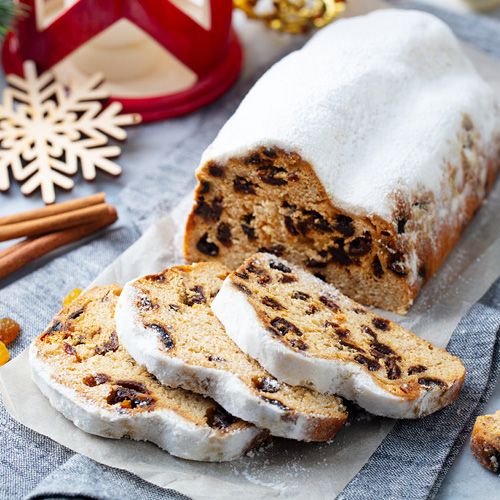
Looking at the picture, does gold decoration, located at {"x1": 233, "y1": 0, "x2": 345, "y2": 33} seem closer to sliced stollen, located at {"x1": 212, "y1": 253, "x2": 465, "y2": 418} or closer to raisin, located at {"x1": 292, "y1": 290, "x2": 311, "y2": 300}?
sliced stollen, located at {"x1": 212, "y1": 253, "x2": 465, "y2": 418}

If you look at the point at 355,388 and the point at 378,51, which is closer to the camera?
the point at 355,388

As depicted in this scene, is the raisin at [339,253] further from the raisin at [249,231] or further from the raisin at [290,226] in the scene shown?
the raisin at [249,231]

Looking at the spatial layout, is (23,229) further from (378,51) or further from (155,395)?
(378,51)

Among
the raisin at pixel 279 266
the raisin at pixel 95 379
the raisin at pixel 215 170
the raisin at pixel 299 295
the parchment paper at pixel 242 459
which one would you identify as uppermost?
the raisin at pixel 215 170

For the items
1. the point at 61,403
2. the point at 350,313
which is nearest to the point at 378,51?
the point at 350,313

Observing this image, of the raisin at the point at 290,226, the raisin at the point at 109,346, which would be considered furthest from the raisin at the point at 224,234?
the raisin at the point at 109,346
